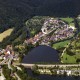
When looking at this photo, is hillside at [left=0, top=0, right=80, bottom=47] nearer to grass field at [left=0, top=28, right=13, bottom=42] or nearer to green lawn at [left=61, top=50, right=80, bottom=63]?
grass field at [left=0, top=28, right=13, bottom=42]

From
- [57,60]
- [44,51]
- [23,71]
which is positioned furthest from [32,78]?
[44,51]

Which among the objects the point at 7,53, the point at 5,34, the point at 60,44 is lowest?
the point at 7,53

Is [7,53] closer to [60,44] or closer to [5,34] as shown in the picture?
[60,44]

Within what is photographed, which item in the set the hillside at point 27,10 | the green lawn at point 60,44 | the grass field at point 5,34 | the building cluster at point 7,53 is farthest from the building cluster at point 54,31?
the grass field at point 5,34

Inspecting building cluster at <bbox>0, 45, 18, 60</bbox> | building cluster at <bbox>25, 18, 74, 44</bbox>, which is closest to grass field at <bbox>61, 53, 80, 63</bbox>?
building cluster at <bbox>0, 45, 18, 60</bbox>

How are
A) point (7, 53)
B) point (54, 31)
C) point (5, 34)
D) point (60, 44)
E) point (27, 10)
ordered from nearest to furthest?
point (7, 53), point (60, 44), point (54, 31), point (5, 34), point (27, 10)

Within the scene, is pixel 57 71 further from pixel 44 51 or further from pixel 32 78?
pixel 44 51

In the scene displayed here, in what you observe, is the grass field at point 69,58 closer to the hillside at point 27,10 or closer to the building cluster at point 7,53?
the building cluster at point 7,53

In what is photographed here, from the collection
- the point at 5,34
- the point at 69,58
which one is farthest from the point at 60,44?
the point at 5,34
